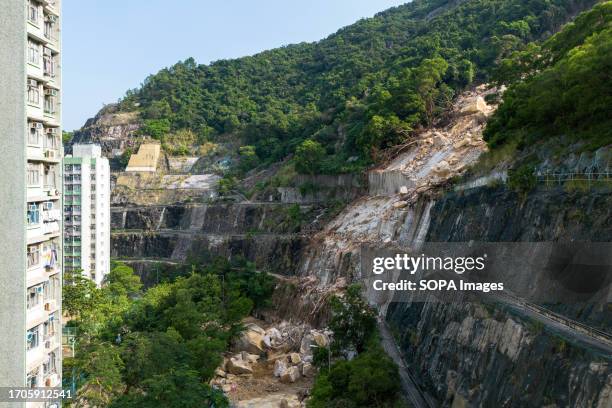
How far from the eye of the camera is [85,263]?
4631 cm

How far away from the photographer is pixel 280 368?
104ft

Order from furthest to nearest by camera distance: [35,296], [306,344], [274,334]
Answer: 1. [274,334]
2. [306,344]
3. [35,296]

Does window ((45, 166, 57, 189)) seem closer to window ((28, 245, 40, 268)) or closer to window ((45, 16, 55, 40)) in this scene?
window ((28, 245, 40, 268))

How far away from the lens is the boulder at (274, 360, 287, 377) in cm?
3152

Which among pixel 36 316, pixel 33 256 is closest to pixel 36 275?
pixel 33 256

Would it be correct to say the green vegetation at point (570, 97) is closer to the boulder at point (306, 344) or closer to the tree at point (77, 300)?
the boulder at point (306, 344)

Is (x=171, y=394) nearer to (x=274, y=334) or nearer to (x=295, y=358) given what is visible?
(x=295, y=358)

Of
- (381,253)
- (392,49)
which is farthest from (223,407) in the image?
(392,49)

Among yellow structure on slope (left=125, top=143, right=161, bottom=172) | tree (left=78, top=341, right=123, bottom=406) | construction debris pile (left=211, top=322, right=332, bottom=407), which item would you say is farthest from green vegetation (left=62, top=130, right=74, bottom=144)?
tree (left=78, top=341, right=123, bottom=406)

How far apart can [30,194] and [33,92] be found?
8.77 ft

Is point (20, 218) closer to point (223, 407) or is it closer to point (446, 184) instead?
point (223, 407)

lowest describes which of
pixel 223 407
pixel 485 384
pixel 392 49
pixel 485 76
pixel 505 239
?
pixel 223 407

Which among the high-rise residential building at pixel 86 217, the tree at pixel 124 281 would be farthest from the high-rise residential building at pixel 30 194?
the high-rise residential building at pixel 86 217

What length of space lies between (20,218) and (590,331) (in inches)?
558
